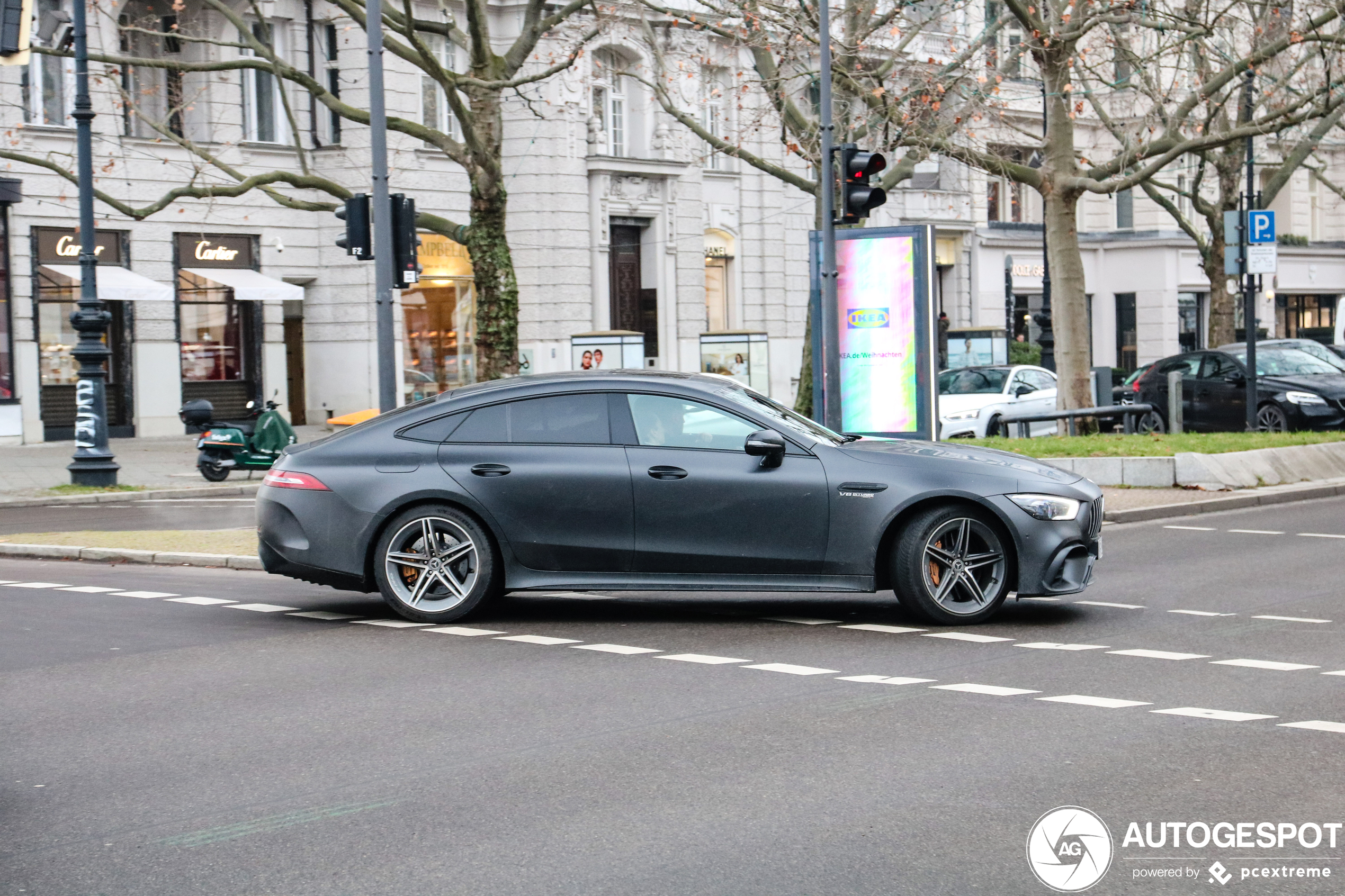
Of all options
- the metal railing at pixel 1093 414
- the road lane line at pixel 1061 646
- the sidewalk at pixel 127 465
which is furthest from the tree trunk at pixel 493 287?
the road lane line at pixel 1061 646

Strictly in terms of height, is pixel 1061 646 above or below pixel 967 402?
below

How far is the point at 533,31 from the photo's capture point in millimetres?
24312

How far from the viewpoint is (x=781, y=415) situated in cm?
1032

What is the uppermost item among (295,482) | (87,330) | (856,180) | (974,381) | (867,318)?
(856,180)

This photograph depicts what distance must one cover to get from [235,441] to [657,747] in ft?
59.1

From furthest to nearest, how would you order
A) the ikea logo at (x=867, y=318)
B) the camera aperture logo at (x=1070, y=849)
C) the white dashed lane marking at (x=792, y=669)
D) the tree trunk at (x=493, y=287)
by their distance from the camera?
1. the tree trunk at (x=493, y=287)
2. the ikea logo at (x=867, y=318)
3. the white dashed lane marking at (x=792, y=669)
4. the camera aperture logo at (x=1070, y=849)

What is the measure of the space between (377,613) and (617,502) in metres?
1.88

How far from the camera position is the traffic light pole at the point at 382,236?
15.0 meters

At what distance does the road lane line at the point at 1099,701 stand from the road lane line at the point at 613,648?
2.31 meters

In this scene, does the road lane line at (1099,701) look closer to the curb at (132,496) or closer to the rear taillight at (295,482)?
the rear taillight at (295,482)

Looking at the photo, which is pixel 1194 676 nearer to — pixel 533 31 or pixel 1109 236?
pixel 533 31

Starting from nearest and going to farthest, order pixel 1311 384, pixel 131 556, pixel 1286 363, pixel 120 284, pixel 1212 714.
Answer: pixel 1212 714 < pixel 131 556 < pixel 1311 384 < pixel 1286 363 < pixel 120 284

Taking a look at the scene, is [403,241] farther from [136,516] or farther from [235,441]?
[235,441]

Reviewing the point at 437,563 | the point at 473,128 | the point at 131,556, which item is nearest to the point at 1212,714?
the point at 437,563
